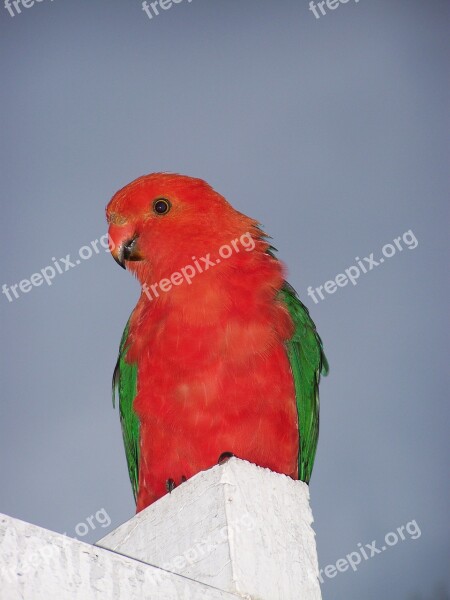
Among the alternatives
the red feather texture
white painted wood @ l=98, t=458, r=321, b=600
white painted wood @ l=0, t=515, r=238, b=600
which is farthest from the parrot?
white painted wood @ l=0, t=515, r=238, b=600

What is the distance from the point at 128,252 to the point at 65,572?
98.4 inches

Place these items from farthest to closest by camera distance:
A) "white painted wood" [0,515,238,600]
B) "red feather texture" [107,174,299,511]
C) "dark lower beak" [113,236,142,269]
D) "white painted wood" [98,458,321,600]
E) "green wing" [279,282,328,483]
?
"dark lower beak" [113,236,142,269] → "green wing" [279,282,328,483] → "red feather texture" [107,174,299,511] → "white painted wood" [98,458,321,600] → "white painted wood" [0,515,238,600]

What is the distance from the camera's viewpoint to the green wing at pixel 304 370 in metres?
3.38

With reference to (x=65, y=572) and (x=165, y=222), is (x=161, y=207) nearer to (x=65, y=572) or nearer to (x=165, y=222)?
(x=165, y=222)

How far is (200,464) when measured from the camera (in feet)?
10.2

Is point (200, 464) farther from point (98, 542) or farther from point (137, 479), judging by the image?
point (98, 542)

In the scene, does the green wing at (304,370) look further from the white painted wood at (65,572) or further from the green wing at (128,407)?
the white painted wood at (65,572)

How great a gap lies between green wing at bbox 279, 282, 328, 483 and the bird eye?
2.13 ft

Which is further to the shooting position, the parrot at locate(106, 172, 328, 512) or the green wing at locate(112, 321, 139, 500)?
the green wing at locate(112, 321, 139, 500)

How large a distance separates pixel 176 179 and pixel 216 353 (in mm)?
999

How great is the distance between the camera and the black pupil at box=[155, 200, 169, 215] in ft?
11.7

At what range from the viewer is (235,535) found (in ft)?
4.73

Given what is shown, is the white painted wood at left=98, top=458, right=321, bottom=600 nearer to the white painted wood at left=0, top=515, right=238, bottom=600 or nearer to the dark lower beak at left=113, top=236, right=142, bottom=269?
the white painted wood at left=0, top=515, right=238, bottom=600

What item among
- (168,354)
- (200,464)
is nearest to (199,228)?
(168,354)
